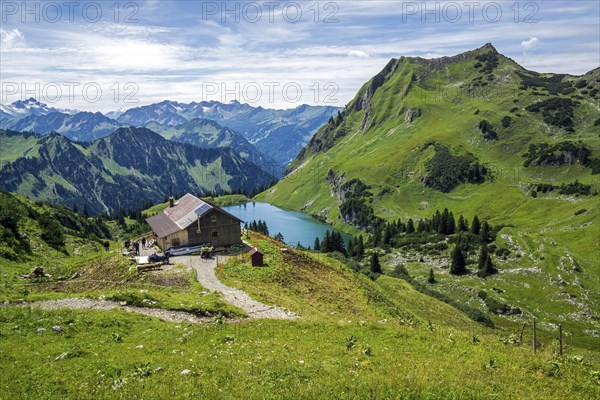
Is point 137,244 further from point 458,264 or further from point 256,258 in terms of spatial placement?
point 458,264

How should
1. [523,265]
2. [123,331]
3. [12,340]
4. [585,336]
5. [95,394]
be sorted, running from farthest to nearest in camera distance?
1. [523,265]
2. [585,336]
3. [123,331]
4. [12,340]
5. [95,394]

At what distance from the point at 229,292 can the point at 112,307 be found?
38.7 feet

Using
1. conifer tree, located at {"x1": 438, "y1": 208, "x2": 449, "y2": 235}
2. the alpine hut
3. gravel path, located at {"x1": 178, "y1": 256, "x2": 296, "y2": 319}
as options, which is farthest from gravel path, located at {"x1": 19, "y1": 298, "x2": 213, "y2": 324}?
conifer tree, located at {"x1": 438, "y1": 208, "x2": 449, "y2": 235}

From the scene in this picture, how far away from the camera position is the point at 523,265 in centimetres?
11594

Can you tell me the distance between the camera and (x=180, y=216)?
219ft

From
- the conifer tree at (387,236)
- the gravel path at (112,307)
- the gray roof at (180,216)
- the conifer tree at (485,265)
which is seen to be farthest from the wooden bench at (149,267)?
the conifer tree at (387,236)

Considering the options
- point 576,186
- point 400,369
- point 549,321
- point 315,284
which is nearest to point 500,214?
point 576,186

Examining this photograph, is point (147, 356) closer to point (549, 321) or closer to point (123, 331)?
point (123, 331)

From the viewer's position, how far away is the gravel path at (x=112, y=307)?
32906 mm

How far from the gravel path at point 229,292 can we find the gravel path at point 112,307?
510cm

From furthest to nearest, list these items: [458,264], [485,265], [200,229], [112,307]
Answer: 1. [458,264]
2. [485,265]
3. [200,229]
4. [112,307]

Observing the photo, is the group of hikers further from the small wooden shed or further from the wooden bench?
the small wooden shed

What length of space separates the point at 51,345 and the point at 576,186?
202 metres

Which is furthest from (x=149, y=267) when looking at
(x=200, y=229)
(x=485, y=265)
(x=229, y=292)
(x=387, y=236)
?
(x=387, y=236)
